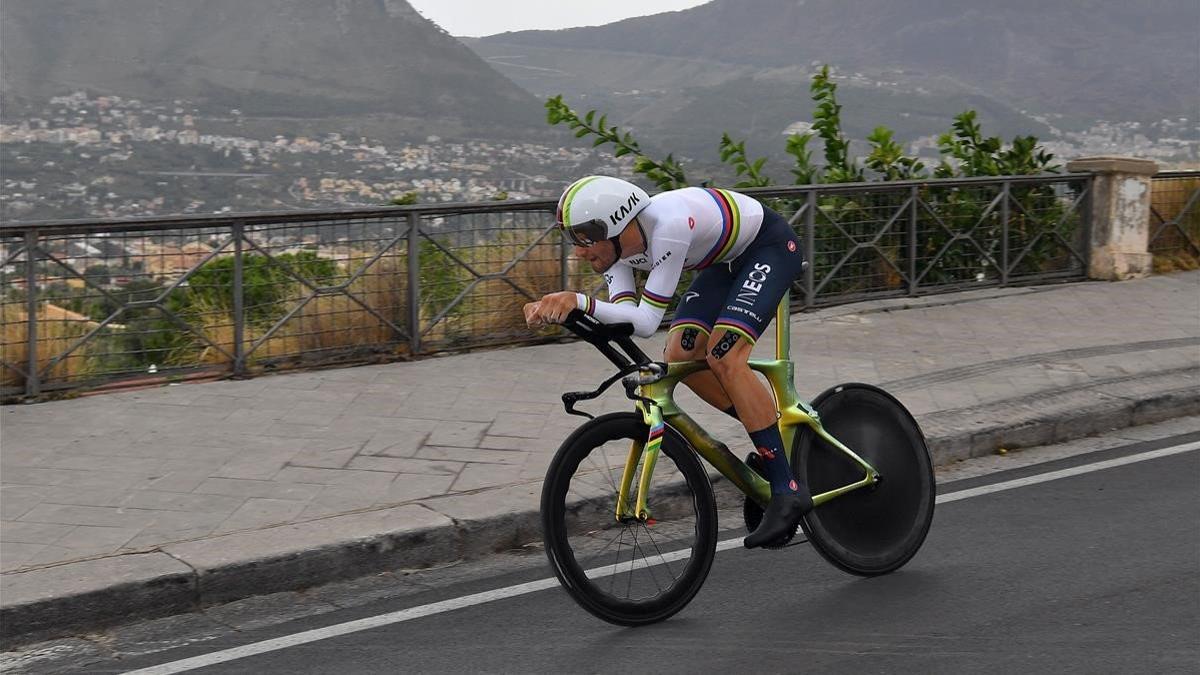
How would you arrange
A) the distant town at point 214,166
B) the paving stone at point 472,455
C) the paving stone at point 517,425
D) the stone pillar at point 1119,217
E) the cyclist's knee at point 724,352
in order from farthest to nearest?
the distant town at point 214,166 → the stone pillar at point 1119,217 → the paving stone at point 517,425 → the paving stone at point 472,455 → the cyclist's knee at point 724,352

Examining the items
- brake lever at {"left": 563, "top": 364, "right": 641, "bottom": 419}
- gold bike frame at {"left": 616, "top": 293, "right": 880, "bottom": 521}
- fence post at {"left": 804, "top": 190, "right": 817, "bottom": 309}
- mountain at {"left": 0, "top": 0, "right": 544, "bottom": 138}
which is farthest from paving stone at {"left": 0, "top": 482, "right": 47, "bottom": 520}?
mountain at {"left": 0, "top": 0, "right": 544, "bottom": 138}

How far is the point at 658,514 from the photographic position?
502cm

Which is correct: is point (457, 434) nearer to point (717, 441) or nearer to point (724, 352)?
point (717, 441)

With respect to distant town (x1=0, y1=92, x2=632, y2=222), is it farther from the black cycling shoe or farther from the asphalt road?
the black cycling shoe

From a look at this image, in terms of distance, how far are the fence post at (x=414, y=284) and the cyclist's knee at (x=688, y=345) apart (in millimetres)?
5133

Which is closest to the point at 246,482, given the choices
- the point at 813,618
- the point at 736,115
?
the point at 813,618

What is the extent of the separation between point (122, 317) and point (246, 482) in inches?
112

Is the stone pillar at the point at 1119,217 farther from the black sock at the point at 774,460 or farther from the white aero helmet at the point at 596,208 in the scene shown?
the white aero helmet at the point at 596,208

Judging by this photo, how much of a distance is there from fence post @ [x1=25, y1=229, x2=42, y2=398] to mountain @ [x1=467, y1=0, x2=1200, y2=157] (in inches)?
1934

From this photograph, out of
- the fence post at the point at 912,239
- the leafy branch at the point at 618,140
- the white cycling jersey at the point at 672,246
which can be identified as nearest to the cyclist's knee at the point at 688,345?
the white cycling jersey at the point at 672,246

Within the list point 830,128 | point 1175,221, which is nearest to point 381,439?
point 830,128

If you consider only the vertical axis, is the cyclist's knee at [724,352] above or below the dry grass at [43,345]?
above

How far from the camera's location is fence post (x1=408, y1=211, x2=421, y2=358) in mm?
10109

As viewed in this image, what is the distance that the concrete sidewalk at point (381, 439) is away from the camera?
5594 mm
